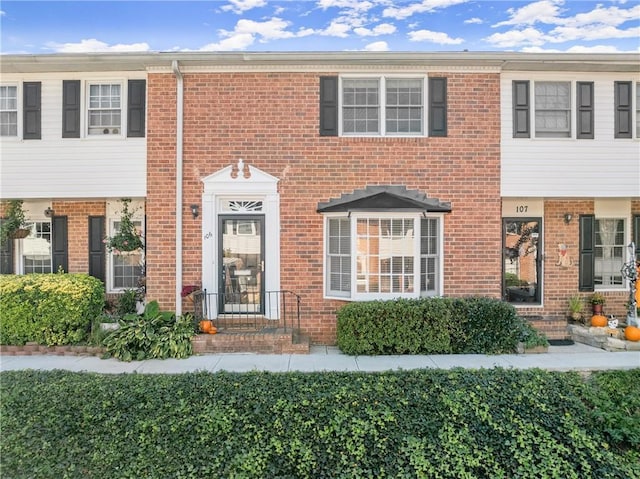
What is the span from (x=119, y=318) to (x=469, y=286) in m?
7.07

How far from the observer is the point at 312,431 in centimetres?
443

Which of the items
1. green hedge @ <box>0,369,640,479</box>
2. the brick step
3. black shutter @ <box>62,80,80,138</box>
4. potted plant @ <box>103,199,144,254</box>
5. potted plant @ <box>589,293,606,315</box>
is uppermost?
black shutter @ <box>62,80,80,138</box>

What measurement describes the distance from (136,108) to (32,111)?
230 centimetres

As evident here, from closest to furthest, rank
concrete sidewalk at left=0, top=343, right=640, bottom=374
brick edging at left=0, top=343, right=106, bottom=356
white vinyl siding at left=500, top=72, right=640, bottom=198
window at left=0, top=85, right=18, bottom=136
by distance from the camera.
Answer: concrete sidewalk at left=0, top=343, right=640, bottom=374 → brick edging at left=0, top=343, right=106, bottom=356 → white vinyl siding at left=500, top=72, right=640, bottom=198 → window at left=0, top=85, right=18, bottom=136

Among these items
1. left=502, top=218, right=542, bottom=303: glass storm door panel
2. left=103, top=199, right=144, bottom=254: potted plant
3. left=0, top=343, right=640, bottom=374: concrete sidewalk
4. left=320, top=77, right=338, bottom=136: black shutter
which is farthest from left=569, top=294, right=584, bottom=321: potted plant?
left=103, top=199, right=144, bottom=254: potted plant

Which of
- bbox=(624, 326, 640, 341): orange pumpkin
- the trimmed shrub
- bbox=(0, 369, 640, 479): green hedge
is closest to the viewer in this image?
bbox=(0, 369, 640, 479): green hedge

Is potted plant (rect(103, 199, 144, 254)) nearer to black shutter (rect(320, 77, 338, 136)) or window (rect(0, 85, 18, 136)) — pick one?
window (rect(0, 85, 18, 136))

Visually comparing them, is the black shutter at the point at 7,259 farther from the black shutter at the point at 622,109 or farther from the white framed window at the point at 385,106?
the black shutter at the point at 622,109

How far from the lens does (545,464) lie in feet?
14.1

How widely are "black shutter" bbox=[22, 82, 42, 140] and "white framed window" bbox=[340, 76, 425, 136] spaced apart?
21.5 feet

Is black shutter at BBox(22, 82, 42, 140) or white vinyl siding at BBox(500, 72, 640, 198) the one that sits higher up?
black shutter at BBox(22, 82, 42, 140)

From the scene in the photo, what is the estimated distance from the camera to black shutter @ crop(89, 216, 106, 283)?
8.60 m

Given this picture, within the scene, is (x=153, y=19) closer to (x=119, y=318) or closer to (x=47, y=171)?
(x=47, y=171)

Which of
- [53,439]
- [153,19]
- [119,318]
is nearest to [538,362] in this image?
[53,439]
